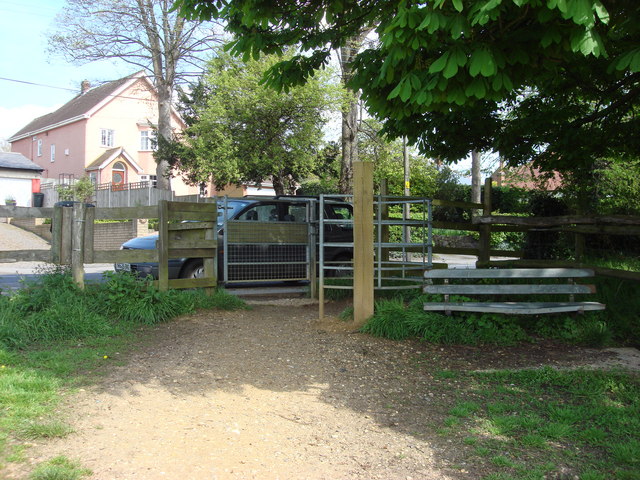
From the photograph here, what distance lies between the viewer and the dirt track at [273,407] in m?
3.17

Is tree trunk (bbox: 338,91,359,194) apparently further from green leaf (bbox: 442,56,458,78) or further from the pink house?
the pink house

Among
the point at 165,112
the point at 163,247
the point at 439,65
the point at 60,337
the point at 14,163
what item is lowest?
the point at 60,337

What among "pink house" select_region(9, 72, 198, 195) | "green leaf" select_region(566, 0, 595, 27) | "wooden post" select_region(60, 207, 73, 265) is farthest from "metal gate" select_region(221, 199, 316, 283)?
"pink house" select_region(9, 72, 198, 195)

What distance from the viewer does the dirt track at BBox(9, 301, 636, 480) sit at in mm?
3168

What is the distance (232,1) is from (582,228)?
228 inches

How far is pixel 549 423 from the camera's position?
3.82 meters

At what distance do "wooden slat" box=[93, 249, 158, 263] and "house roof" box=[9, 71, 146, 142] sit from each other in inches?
1188

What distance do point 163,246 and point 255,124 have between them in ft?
35.3

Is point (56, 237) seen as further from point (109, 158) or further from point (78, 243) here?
point (109, 158)

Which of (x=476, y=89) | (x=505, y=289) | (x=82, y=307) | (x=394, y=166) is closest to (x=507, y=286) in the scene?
(x=505, y=289)

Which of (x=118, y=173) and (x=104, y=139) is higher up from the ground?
(x=104, y=139)

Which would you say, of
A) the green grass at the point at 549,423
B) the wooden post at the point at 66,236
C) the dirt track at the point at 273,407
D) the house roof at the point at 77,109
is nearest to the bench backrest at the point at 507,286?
the dirt track at the point at 273,407

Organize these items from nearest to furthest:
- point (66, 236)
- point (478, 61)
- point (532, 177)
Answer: point (478, 61)
point (66, 236)
point (532, 177)

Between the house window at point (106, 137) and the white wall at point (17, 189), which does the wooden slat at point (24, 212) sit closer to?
the white wall at point (17, 189)
